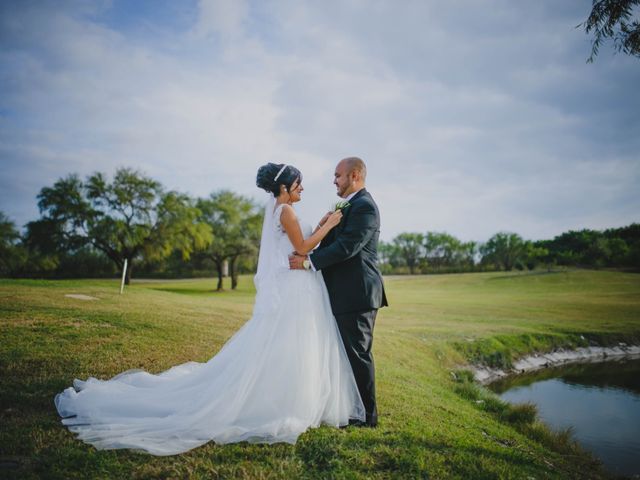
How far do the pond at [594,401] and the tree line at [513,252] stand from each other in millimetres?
53045

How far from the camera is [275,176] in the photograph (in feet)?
16.4

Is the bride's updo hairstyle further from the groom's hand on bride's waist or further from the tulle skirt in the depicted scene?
the tulle skirt

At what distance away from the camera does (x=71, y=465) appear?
341 cm

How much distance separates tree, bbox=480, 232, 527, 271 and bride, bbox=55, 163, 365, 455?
85.3 m

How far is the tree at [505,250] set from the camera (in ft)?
264

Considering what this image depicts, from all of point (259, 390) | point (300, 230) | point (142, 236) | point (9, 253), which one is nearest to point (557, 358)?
point (300, 230)

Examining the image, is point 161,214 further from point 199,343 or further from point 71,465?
point 71,465

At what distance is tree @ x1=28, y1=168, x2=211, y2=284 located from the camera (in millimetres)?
30469

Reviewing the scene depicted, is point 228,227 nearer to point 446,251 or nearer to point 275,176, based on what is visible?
point 275,176

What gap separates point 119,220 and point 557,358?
33689 millimetres

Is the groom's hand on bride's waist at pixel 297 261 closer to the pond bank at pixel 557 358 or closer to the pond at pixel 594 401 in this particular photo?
the pond at pixel 594 401

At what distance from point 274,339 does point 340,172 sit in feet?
8.22

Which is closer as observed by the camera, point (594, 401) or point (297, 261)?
point (297, 261)

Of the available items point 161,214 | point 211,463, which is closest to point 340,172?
point 211,463
